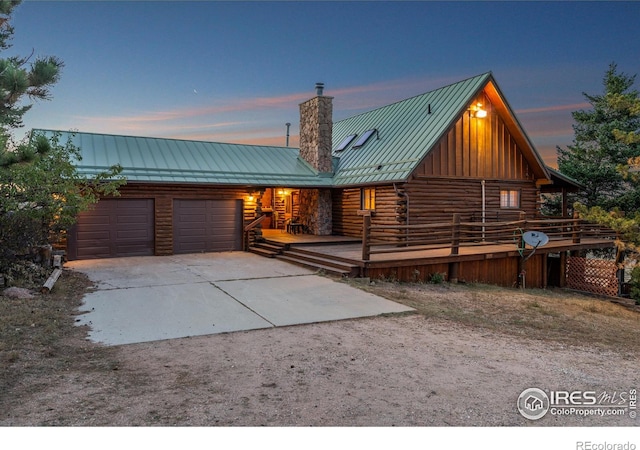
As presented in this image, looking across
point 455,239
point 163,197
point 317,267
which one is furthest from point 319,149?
point 455,239

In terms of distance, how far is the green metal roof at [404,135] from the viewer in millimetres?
14188

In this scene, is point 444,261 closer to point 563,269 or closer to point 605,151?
point 563,269

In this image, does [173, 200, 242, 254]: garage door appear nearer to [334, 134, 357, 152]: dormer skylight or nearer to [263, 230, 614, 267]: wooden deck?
[263, 230, 614, 267]: wooden deck

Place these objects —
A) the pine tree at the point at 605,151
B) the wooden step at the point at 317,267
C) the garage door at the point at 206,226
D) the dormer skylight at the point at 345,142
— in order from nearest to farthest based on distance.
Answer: the wooden step at the point at 317,267, the garage door at the point at 206,226, the dormer skylight at the point at 345,142, the pine tree at the point at 605,151

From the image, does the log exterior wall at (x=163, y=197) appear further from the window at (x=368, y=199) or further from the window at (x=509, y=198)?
the window at (x=509, y=198)

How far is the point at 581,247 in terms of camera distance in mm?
14891

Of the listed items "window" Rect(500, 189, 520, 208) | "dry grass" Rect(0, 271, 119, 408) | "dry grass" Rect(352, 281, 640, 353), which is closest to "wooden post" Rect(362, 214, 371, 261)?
"dry grass" Rect(352, 281, 640, 353)

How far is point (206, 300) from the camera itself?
813cm

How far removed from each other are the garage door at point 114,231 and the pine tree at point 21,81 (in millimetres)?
6064

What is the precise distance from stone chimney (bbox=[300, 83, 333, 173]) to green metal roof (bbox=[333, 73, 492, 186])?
0.78m

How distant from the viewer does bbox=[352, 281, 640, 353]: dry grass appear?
23.0 feet

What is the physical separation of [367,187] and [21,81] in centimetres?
1125

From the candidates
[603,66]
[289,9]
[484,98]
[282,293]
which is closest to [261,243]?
[282,293]

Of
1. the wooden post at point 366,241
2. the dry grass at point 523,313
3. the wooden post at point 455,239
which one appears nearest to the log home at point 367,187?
the wooden post at point 455,239
